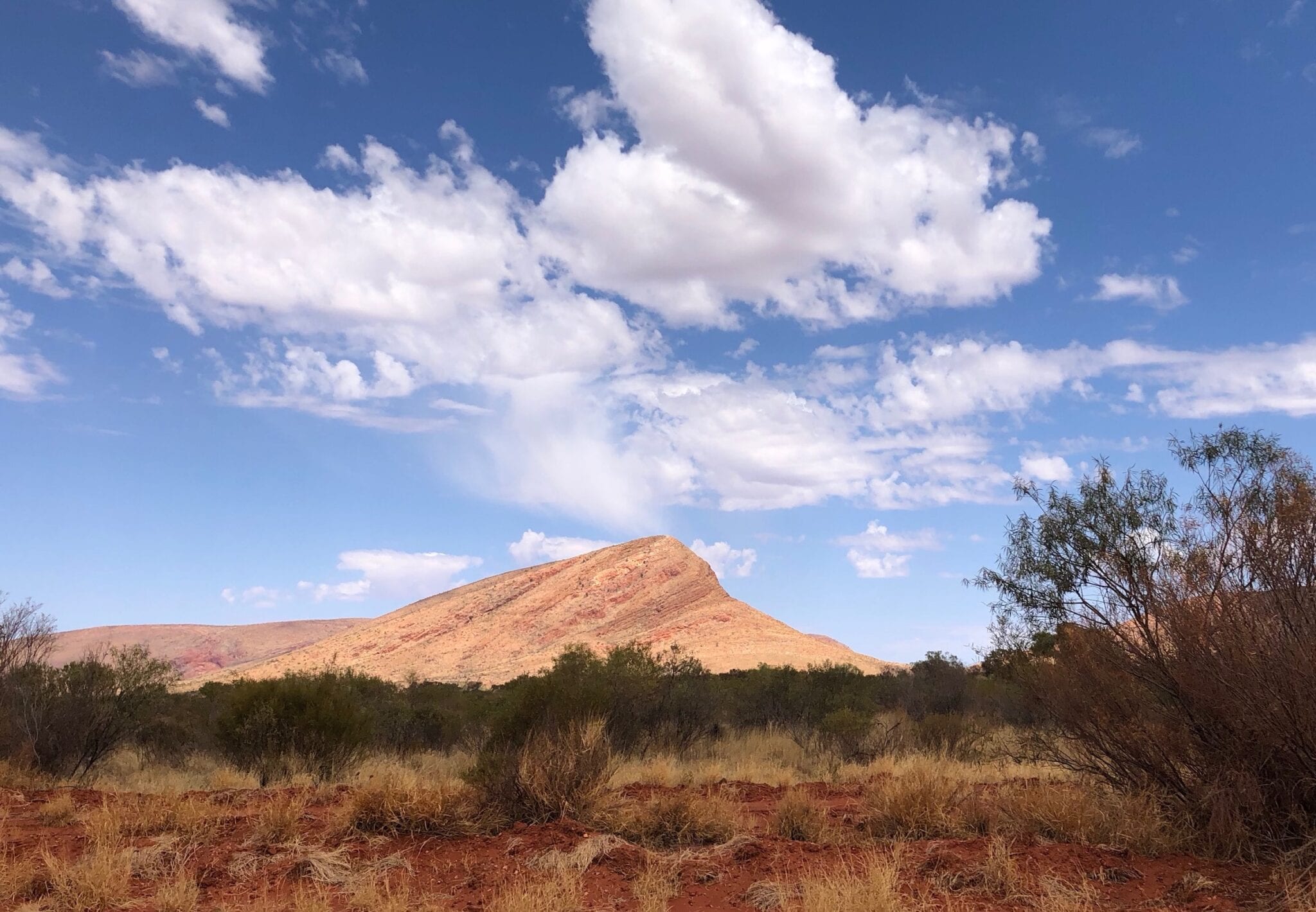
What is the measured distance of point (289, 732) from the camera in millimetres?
16047

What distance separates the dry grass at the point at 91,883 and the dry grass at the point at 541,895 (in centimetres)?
326

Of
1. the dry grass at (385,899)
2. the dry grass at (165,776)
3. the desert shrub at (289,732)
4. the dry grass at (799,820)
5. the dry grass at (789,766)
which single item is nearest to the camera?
the dry grass at (385,899)

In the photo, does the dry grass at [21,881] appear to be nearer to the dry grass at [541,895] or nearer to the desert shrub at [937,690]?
the dry grass at [541,895]

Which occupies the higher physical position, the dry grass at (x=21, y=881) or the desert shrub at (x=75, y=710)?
the desert shrub at (x=75, y=710)

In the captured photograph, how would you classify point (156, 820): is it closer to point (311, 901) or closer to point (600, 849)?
point (311, 901)

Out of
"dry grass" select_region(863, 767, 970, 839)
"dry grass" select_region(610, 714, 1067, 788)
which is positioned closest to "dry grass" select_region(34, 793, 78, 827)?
"dry grass" select_region(610, 714, 1067, 788)

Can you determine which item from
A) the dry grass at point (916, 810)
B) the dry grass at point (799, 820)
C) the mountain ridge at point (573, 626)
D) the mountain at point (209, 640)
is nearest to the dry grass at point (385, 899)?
the dry grass at point (799, 820)

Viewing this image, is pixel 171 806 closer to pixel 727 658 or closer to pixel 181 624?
pixel 727 658

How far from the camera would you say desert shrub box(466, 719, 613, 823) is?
9.80 metres

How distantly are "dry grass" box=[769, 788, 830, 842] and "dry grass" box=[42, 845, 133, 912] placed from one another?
657 cm

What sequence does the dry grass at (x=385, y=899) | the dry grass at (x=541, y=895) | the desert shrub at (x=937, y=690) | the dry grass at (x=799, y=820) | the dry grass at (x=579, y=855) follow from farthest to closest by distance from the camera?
1. the desert shrub at (x=937, y=690)
2. the dry grass at (x=799, y=820)
3. the dry grass at (x=579, y=855)
4. the dry grass at (x=385, y=899)
5. the dry grass at (x=541, y=895)

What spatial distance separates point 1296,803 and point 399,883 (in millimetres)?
8177

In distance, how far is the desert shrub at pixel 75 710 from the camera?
53.2ft

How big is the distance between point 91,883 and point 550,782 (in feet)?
14.7
